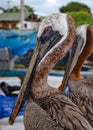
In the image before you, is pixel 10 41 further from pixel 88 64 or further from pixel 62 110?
pixel 62 110

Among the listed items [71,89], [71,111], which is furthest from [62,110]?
[71,89]

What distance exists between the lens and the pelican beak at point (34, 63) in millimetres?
2502

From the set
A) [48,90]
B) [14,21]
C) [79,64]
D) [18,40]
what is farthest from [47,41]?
[14,21]

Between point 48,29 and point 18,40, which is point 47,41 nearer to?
point 48,29

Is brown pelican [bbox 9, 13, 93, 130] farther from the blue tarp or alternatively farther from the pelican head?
the blue tarp

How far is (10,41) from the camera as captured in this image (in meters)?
6.94

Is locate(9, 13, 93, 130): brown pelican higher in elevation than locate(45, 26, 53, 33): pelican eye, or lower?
lower

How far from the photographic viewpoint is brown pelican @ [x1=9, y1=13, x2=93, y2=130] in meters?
2.19

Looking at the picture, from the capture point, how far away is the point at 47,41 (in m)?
2.56

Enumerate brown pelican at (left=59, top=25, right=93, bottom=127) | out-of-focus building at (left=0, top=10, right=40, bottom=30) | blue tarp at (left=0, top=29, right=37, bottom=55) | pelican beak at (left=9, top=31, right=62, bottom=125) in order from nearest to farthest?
pelican beak at (left=9, top=31, right=62, bottom=125)
brown pelican at (left=59, top=25, right=93, bottom=127)
blue tarp at (left=0, top=29, right=37, bottom=55)
out-of-focus building at (left=0, top=10, right=40, bottom=30)

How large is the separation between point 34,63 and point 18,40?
4.51 m

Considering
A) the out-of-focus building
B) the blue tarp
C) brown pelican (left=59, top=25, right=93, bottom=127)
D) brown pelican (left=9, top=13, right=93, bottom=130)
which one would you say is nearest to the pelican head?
brown pelican (left=9, top=13, right=93, bottom=130)

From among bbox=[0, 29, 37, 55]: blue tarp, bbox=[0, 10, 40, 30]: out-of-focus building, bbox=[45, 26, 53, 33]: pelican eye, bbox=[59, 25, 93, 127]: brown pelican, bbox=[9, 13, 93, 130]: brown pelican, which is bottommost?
bbox=[0, 10, 40, 30]: out-of-focus building

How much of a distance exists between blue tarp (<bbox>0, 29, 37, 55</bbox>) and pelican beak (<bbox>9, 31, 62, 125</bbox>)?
4299 mm
